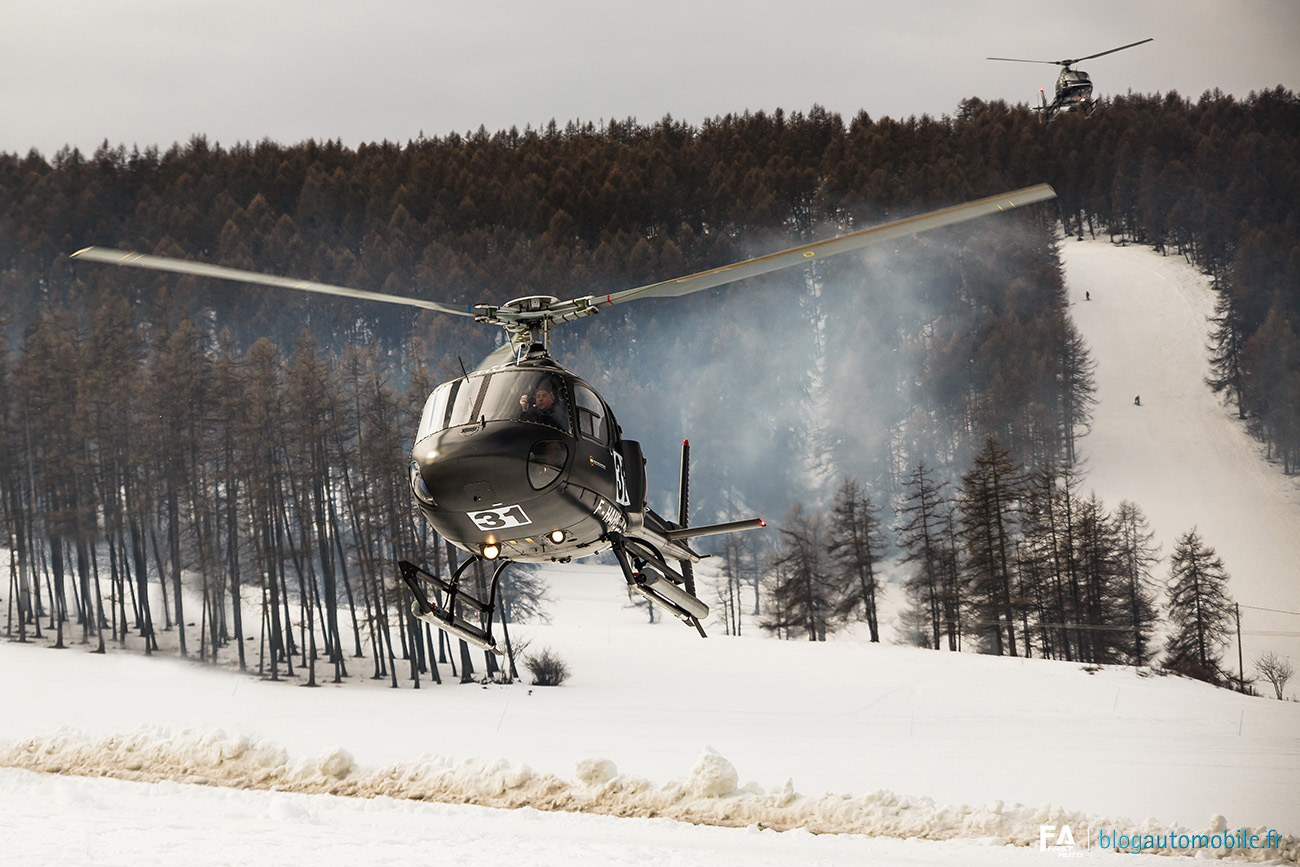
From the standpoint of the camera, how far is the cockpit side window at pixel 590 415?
911 cm

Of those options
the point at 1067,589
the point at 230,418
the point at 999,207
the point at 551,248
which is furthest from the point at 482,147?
the point at 999,207

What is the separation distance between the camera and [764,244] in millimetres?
81438

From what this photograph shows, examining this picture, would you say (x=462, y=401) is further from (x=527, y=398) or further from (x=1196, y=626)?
(x=1196, y=626)

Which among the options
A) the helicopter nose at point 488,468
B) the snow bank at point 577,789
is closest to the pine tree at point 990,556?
the snow bank at point 577,789

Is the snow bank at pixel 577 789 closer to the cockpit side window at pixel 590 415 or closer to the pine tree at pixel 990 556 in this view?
the cockpit side window at pixel 590 415

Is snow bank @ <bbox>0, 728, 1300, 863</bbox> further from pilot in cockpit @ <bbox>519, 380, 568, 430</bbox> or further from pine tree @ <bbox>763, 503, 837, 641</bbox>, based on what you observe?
pine tree @ <bbox>763, 503, 837, 641</bbox>

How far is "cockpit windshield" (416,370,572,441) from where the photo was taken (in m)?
8.58

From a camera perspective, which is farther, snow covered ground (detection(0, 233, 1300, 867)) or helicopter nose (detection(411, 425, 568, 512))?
snow covered ground (detection(0, 233, 1300, 867))

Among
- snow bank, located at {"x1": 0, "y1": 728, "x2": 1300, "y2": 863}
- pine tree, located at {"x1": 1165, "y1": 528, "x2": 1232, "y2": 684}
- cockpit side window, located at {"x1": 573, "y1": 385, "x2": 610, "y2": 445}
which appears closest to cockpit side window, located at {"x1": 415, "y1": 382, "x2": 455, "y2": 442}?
cockpit side window, located at {"x1": 573, "y1": 385, "x2": 610, "y2": 445}

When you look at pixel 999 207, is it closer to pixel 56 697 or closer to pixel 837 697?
pixel 837 697

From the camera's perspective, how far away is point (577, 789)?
16.0 m

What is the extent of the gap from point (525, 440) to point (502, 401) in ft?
1.56

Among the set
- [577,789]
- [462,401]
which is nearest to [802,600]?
[577,789]

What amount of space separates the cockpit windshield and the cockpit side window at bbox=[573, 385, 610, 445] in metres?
0.24
